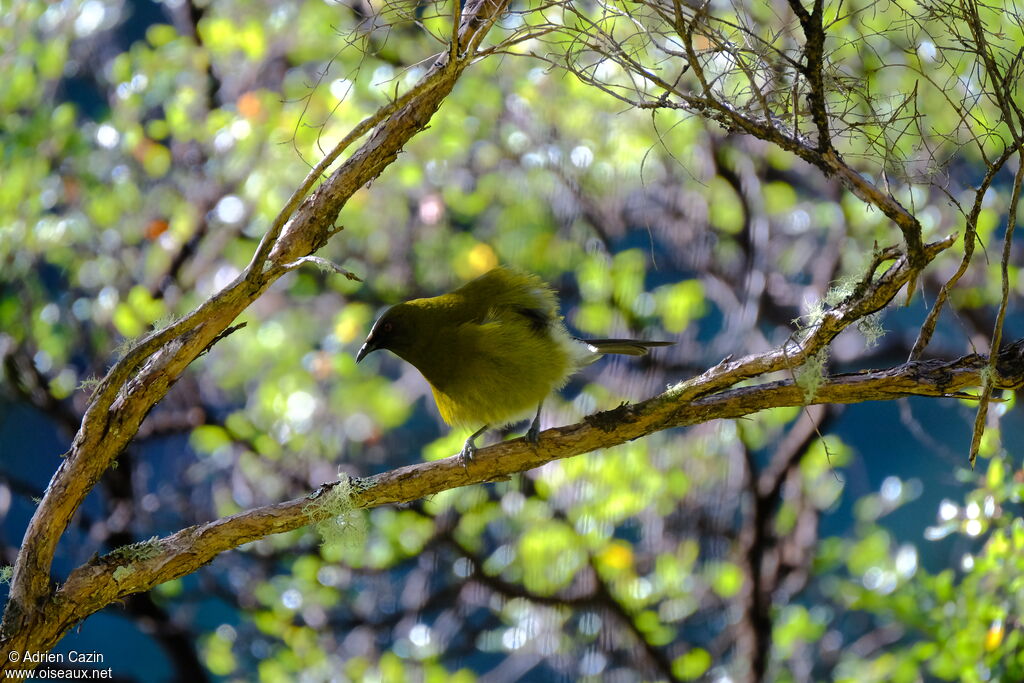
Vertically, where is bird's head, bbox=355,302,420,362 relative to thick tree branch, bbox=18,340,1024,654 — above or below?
above

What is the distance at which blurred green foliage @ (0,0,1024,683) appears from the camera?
4.83 m

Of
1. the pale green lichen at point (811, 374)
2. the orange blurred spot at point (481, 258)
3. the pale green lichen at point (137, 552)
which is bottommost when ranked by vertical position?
the pale green lichen at point (811, 374)

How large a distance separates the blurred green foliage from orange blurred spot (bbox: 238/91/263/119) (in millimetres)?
23

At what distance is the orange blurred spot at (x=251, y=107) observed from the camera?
521 cm

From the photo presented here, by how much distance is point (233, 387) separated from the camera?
5.51 m

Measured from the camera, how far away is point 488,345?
3.17 meters

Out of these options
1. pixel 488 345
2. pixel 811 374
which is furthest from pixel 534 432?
pixel 811 374

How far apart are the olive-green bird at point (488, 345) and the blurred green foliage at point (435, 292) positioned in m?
1.57

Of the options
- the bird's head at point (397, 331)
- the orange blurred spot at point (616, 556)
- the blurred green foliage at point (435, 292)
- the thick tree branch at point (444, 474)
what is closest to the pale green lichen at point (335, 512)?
the thick tree branch at point (444, 474)

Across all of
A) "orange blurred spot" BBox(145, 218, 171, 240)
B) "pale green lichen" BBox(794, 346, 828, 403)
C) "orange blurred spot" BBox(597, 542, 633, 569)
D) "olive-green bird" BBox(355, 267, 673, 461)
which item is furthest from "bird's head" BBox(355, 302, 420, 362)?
"orange blurred spot" BBox(145, 218, 171, 240)

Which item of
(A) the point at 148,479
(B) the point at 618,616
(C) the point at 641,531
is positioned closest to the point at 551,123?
(C) the point at 641,531

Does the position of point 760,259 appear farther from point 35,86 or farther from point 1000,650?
point 35,86

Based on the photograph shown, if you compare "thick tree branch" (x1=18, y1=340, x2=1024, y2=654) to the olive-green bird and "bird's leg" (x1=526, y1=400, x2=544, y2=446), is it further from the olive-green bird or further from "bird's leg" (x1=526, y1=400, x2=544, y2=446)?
the olive-green bird

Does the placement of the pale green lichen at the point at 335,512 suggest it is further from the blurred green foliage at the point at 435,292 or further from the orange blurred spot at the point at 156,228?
the orange blurred spot at the point at 156,228
